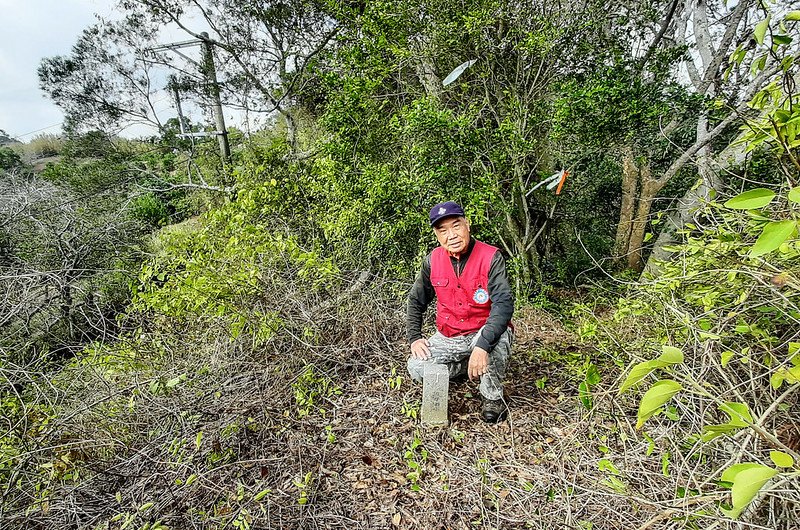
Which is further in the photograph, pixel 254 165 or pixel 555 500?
pixel 254 165

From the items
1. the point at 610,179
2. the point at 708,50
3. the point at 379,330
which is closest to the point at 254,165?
the point at 379,330

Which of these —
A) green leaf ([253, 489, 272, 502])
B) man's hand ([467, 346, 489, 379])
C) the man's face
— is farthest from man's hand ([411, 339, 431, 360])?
green leaf ([253, 489, 272, 502])

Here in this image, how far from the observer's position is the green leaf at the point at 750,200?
0.74 metres

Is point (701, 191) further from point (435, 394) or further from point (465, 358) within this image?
point (435, 394)

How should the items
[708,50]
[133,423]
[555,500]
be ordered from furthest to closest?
1. [708,50]
2. [133,423]
3. [555,500]

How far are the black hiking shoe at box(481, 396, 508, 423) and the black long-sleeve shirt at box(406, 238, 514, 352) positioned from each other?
480 millimetres

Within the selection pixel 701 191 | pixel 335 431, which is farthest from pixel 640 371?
pixel 701 191

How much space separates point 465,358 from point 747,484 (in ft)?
7.79

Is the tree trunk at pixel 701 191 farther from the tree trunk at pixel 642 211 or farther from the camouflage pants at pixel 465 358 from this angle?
the camouflage pants at pixel 465 358

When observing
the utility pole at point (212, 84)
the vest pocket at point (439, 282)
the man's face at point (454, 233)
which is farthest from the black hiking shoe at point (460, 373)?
the utility pole at point (212, 84)

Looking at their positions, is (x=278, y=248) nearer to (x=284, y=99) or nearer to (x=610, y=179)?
(x=610, y=179)

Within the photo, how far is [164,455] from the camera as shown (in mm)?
2545

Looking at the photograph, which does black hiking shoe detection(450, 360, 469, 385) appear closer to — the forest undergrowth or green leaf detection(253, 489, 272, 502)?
the forest undergrowth

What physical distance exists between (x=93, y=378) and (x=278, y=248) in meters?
1.80
